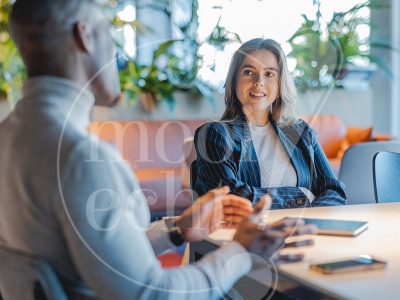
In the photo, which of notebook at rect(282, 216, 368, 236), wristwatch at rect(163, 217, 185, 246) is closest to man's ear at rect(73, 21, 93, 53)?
wristwatch at rect(163, 217, 185, 246)

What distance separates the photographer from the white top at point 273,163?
1485 millimetres

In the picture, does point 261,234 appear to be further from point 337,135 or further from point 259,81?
point 337,135

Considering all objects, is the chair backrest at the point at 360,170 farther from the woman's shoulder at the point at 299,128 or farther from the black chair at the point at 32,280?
the black chair at the point at 32,280

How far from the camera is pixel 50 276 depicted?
24.4 inches

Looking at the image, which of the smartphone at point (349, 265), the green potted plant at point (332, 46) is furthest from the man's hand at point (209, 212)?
the green potted plant at point (332, 46)

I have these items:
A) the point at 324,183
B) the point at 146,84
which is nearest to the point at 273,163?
the point at 324,183

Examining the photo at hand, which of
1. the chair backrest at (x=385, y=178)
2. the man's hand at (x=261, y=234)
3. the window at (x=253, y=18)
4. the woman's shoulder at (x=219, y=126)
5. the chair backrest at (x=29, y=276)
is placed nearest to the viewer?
the chair backrest at (x=29, y=276)

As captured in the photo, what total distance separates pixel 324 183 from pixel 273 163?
151 millimetres

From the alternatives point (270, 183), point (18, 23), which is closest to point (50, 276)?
point (18, 23)

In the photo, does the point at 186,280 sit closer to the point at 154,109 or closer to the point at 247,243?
the point at 247,243

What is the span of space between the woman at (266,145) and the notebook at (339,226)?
0.99ft

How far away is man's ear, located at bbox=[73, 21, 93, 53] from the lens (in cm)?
68

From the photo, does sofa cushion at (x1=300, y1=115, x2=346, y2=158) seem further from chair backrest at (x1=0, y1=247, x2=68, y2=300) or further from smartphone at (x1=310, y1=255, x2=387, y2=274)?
chair backrest at (x1=0, y1=247, x2=68, y2=300)

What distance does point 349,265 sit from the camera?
33.1 inches
